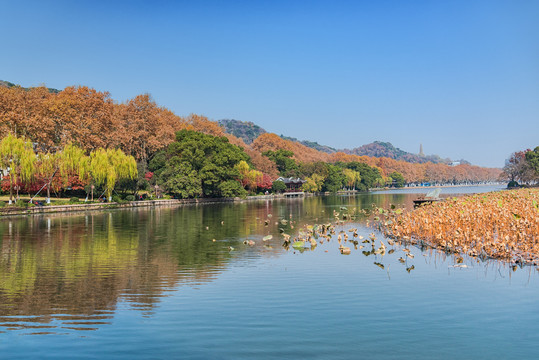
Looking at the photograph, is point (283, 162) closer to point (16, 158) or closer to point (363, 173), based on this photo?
point (363, 173)

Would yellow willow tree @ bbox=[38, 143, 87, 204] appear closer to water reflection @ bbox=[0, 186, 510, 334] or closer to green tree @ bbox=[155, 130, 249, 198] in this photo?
water reflection @ bbox=[0, 186, 510, 334]

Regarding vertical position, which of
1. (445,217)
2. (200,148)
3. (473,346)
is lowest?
(473,346)

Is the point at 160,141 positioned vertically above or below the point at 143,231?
above

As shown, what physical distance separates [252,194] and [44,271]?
223ft

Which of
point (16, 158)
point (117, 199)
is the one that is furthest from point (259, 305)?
point (117, 199)

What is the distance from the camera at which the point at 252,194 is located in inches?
3295

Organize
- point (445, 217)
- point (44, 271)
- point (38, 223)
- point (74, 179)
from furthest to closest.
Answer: point (74, 179), point (38, 223), point (445, 217), point (44, 271)

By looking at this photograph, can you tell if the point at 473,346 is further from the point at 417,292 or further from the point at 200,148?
the point at 200,148

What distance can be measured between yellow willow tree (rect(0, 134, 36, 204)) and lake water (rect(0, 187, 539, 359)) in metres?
24.3

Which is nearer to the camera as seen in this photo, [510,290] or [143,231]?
[510,290]

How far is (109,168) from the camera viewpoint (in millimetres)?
49406

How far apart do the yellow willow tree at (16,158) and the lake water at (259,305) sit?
79.7 feet

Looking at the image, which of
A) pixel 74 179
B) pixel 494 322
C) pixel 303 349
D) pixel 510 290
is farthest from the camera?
pixel 74 179

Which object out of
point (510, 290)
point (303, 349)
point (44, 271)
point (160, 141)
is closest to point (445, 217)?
point (510, 290)
